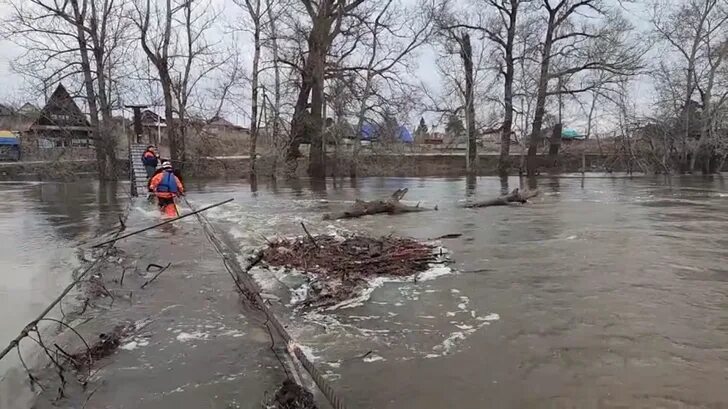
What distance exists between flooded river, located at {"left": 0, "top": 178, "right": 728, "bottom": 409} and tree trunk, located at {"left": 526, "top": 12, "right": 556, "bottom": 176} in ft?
93.3

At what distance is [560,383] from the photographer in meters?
5.01

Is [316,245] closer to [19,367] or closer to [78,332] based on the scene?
[78,332]

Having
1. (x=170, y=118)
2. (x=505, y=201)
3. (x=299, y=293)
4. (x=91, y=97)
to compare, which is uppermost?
(x=91, y=97)

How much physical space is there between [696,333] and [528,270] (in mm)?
3193

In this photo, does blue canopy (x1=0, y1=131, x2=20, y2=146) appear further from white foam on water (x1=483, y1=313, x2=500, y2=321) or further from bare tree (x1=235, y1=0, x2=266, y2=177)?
white foam on water (x1=483, y1=313, x2=500, y2=321)

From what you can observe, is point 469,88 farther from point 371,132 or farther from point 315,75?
point 315,75

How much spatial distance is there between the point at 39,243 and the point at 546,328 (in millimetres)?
10344

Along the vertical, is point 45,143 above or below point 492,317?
above

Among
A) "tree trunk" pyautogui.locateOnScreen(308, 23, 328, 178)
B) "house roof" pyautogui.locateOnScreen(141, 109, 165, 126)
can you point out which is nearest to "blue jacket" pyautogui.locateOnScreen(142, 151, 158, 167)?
"tree trunk" pyautogui.locateOnScreen(308, 23, 328, 178)

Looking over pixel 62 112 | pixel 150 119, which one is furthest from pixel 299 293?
pixel 150 119

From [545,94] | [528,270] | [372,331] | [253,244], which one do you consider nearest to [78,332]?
[372,331]

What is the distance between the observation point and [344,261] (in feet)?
30.0

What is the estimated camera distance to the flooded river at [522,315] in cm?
495

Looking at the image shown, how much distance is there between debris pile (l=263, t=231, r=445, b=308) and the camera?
7.74 meters
